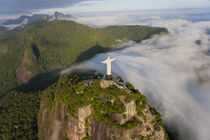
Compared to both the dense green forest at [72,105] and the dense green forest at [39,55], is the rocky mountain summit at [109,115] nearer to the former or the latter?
the dense green forest at [72,105]

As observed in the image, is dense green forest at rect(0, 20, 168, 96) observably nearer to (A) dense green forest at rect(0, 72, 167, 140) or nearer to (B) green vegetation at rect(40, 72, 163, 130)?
(A) dense green forest at rect(0, 72, 167, 140)

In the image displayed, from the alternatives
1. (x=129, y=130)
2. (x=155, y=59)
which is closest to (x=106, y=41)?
(x=155, y=59)

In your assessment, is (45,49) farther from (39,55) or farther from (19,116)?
(19,116)

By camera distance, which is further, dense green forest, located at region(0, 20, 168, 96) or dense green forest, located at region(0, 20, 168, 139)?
dense green forest, located at region(0, 20, 168, 96)

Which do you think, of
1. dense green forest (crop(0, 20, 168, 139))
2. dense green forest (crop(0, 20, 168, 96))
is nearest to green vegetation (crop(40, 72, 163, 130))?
dense green forest (crop(0, 20, 168, 139))

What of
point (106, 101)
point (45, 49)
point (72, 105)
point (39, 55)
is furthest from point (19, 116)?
point (45, 49)

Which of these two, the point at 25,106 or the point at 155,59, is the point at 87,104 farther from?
the point at 155,59

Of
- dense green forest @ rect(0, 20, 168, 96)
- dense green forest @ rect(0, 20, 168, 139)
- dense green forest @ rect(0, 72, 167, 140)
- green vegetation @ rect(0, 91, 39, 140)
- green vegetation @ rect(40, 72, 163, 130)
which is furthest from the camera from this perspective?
dense green forest @ rect(0, 20, 168, 96)

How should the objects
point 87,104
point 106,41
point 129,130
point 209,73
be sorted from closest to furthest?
1. point 129,130
2. point 87,104
3. point 209,73
4. point 106,41
